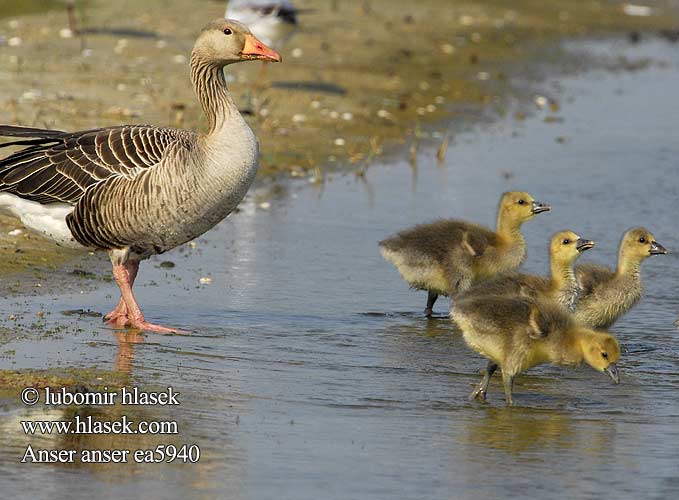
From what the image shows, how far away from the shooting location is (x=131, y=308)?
28.2ft

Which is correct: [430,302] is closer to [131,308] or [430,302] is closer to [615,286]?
[615,286]

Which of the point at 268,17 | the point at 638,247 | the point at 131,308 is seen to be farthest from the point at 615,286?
the point at 268,17

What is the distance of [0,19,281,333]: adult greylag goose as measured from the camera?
8.59m

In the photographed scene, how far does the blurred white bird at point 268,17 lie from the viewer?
16.7 meters

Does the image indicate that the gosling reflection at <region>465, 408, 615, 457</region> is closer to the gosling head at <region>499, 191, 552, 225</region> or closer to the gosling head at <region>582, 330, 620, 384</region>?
the gosling head at <region>582, 330, 620, 384</region>

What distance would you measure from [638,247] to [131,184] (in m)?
3.51

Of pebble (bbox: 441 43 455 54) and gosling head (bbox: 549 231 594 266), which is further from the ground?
pebble (bbox: 441 43 455 54)

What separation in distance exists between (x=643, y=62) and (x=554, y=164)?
26.0 ft

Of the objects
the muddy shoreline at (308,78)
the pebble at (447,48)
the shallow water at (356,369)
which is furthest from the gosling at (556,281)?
the pebble at (447,48)

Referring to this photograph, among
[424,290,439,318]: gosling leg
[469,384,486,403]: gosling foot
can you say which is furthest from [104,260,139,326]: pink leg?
[469,384,486,403]: gosling foot

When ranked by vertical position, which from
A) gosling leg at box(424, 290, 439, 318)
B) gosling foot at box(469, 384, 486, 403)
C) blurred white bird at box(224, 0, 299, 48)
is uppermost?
blurred white bird at box(224, 0, 299, 48)

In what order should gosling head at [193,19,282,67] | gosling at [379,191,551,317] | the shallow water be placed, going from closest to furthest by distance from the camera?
the shallow water < gosling head at [193,19,282,67] < gosling at [379,191,551,317]

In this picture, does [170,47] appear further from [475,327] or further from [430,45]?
[475,327]

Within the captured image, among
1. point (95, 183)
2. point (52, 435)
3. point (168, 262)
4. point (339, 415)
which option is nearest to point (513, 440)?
point (339, 415)
